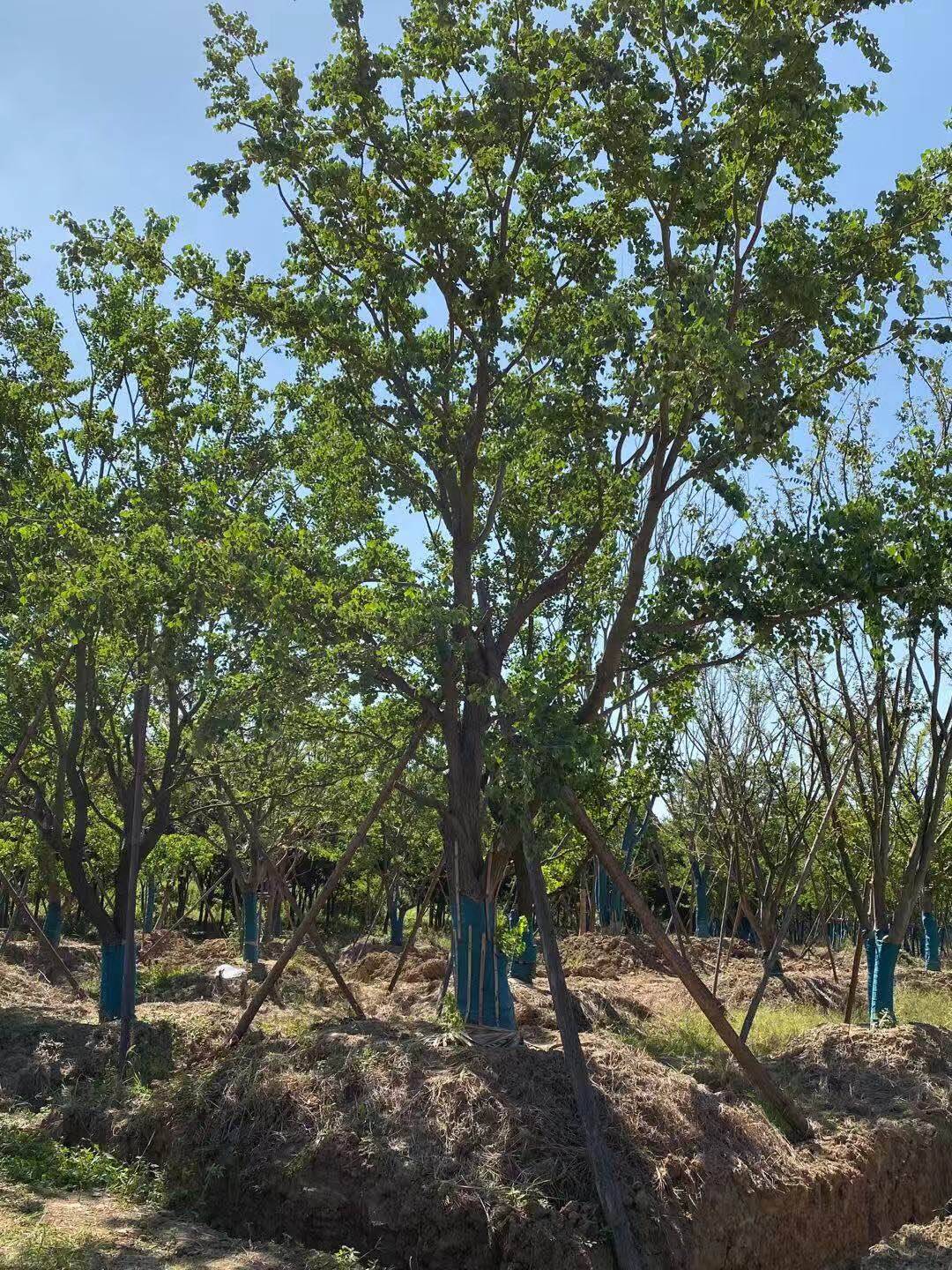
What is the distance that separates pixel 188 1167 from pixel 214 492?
6536 mm

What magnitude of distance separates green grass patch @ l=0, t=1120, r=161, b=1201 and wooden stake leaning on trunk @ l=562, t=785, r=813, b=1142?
476cm

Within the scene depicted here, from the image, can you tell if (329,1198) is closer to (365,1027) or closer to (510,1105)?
(510,1105)

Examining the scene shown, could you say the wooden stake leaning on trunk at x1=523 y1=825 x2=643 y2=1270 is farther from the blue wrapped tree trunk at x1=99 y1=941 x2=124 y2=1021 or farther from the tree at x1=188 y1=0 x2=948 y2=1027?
the blue wrapped tree trunk at x1=99 y1=941 x2=124 y2=1021

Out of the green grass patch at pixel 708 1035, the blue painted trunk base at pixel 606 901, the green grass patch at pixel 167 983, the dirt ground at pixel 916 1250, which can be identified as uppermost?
the blue painted trunk base at pixel 606 901

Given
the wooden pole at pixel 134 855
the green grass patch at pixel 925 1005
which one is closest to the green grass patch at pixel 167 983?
the wooden pole at pixel 134 855

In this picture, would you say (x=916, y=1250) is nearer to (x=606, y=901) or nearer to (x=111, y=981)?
(x=111, y=981)

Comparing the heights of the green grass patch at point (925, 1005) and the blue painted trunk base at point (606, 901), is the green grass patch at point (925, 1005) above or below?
below

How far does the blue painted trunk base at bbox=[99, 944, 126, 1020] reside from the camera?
14547 millimetres

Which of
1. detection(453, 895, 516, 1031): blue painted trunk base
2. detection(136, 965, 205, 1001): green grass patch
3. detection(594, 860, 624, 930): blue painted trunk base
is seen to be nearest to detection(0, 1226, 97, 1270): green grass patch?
detection(453, 895, 516, 1031): blue painted trunk base

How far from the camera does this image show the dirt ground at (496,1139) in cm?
805

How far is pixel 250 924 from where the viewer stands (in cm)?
2442

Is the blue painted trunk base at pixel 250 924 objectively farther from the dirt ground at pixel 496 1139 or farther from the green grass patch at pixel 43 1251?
the green grass patch at pixel 43 1251

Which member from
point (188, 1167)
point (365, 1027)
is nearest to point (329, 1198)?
point (188, 1167)

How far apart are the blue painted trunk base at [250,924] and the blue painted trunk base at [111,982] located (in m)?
8.22
